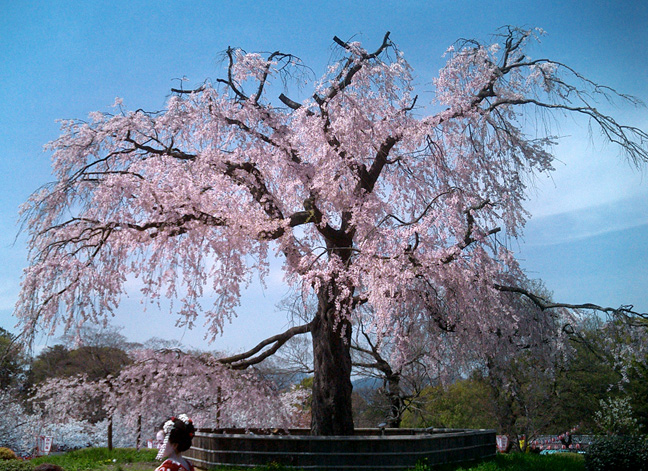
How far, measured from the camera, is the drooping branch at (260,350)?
526 inches

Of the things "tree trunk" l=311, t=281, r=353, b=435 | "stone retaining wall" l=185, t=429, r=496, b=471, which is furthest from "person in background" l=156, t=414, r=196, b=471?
"tree trunk" l=311, t=281, r=353, b=435

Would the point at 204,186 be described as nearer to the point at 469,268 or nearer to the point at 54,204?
the point at 54,204

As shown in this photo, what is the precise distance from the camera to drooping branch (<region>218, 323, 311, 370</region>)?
43.9 feet

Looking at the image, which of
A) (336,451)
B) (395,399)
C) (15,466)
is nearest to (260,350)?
(336,451)

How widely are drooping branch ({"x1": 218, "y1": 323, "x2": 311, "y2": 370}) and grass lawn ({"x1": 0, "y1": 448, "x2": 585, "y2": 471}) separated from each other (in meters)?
2.63

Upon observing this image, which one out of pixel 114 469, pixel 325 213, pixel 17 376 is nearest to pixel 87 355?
pixel 17 376

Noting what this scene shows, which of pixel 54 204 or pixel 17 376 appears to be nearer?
pixel 54 204

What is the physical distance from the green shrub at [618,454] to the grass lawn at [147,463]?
0.74 m

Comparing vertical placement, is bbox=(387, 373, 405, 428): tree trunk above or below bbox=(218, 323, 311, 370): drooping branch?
below

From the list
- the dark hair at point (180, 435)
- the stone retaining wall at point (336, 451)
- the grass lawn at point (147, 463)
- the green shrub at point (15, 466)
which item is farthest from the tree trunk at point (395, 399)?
the dark hair at point (180, 435)

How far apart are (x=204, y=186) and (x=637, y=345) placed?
1122 centimetres

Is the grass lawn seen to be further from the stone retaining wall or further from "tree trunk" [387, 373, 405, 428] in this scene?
"tree trunk" [387, 373, 405, 428]

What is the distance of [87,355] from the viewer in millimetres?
28094

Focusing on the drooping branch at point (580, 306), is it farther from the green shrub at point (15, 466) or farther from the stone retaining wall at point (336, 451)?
the green shrub at point (15, 466)
